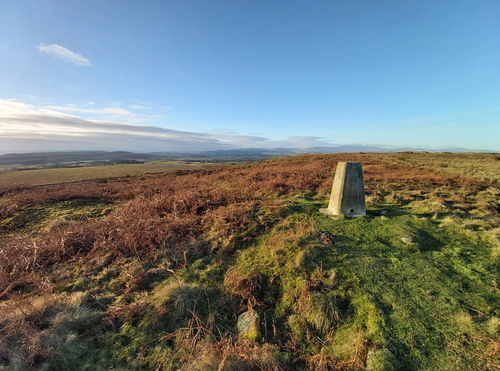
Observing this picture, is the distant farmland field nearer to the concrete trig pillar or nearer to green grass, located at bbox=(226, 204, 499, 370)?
green grass, located at bbox=(226, 204, 499, 370)

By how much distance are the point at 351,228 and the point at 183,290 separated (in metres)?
5.72

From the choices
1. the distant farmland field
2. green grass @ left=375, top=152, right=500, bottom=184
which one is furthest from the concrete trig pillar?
the distant farmland field

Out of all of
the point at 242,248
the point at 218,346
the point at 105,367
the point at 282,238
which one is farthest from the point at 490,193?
the point at 105,367

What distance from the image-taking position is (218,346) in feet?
13.0

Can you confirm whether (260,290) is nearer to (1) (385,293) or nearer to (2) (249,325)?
(2) (249,325)

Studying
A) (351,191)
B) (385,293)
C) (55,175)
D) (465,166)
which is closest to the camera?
(385,293)

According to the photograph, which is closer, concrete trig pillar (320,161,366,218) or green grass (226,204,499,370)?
green grass (226,204,499,370)

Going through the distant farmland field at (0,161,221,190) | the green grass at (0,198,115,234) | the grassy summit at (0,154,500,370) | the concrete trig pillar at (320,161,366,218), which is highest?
the concrete trig pillar at (320,161,366,218)

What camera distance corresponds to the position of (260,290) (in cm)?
526

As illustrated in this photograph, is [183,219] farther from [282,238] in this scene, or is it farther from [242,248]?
[282,238]

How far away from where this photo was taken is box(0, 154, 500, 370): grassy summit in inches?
146

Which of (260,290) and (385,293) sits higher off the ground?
(385,293)

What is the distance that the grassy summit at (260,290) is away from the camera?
3.71m

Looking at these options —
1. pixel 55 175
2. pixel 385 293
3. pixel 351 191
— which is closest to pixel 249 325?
pixel 385 293
